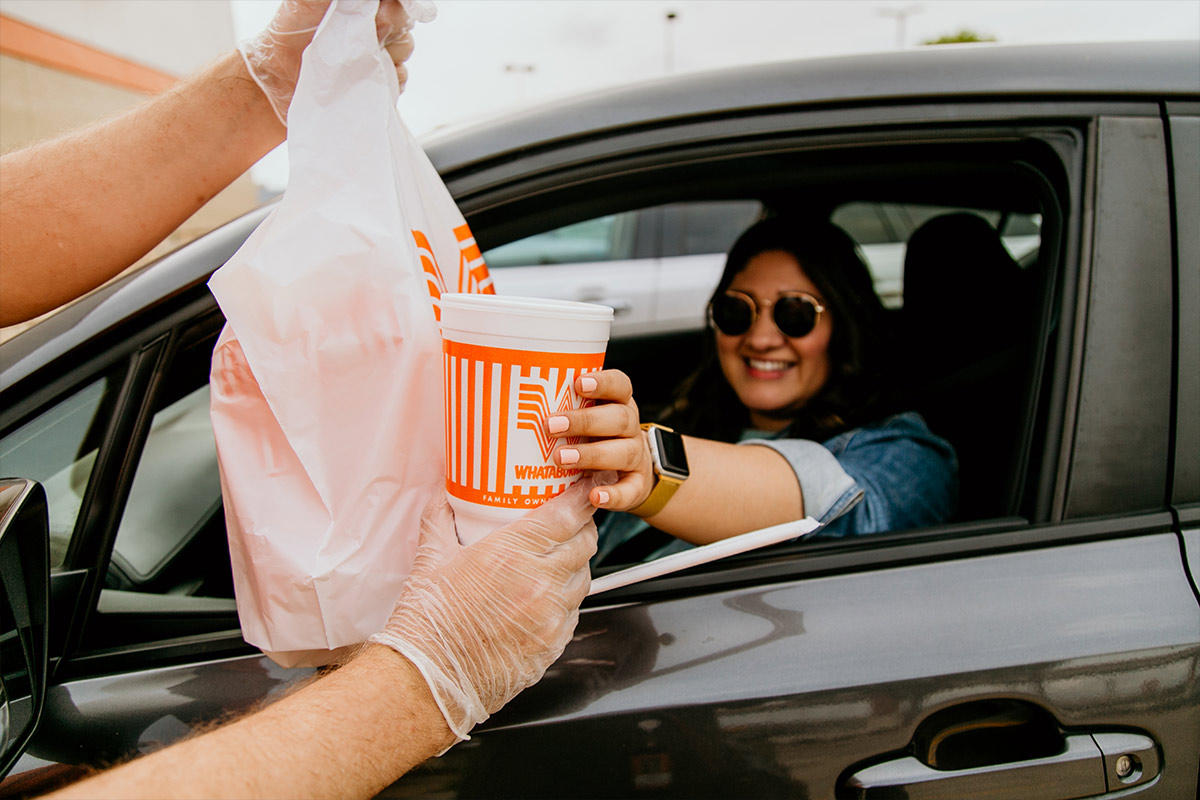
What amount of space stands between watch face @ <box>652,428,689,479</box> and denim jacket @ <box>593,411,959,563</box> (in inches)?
11.4

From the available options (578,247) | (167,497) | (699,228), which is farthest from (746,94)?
(578,247)

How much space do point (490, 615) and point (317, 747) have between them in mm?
226

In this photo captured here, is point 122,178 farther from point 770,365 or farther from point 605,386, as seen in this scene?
point 770,365

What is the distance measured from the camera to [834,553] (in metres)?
1.09

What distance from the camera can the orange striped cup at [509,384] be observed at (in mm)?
782

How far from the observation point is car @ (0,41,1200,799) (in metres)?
0.93

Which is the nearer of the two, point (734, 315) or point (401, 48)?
point (401, 48)

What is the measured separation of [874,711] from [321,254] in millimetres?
903

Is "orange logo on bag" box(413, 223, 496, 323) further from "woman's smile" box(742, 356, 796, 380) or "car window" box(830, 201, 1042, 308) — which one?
"car window" box(830, 201, 1042, 308)

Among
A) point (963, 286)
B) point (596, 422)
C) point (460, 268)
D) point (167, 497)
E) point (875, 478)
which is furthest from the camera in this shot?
point (963, 286)

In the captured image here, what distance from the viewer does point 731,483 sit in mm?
1245

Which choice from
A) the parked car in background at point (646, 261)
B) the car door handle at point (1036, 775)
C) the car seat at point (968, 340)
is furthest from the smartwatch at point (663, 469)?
the parked car in background at point (646, 261)

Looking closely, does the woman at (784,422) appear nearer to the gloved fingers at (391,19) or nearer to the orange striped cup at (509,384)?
the orange striped cup at (509,384)

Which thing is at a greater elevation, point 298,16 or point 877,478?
point 298,16
